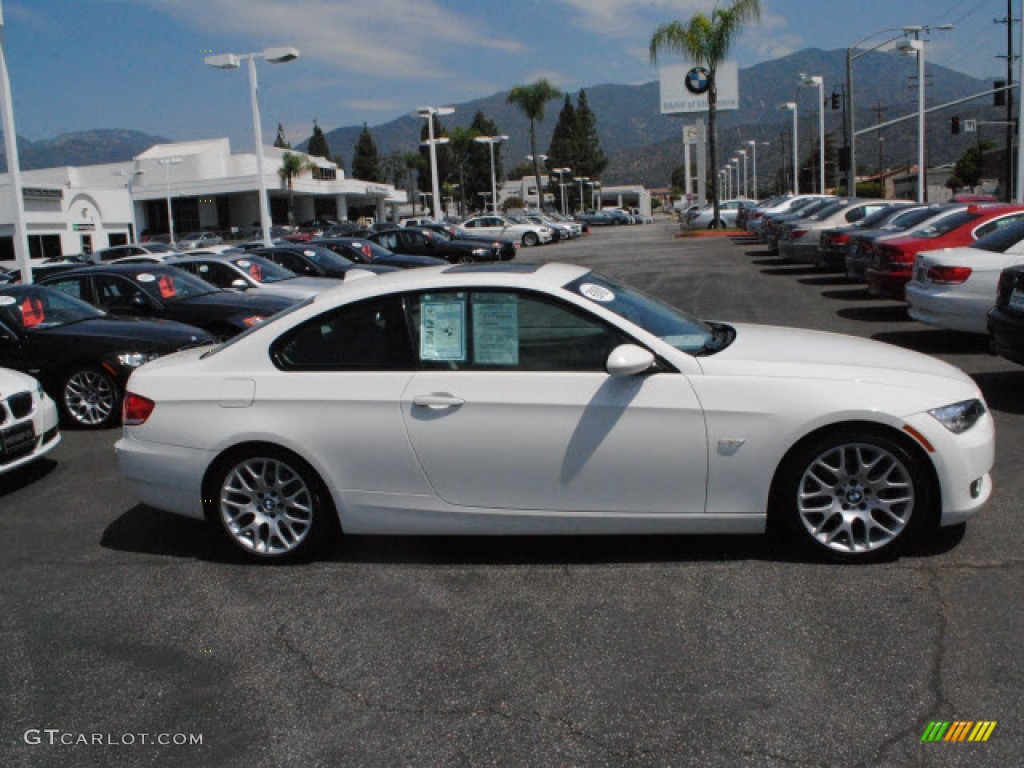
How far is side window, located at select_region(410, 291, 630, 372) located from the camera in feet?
15.7

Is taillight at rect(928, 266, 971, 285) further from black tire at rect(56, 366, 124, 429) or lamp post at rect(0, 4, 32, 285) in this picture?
lamp post at rect(0, 4, 32, 285)

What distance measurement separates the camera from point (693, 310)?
1538 centimetres

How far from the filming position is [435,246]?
93.6 feet

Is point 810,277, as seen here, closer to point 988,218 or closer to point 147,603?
point 988,218

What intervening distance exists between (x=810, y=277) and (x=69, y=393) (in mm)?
15655

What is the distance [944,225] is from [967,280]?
12.7 feet

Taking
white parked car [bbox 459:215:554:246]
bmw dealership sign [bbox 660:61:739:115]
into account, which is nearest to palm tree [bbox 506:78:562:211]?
bmw dealership sign [bbox 660:61:739:115]

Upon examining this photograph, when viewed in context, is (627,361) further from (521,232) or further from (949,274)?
(521,232)

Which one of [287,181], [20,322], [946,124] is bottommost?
[20,322]

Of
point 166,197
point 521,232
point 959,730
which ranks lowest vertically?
point 959,730

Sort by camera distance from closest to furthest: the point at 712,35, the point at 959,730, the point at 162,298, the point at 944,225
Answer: the point at 959,730
the point at 162,298
the point at 944,225
the point at 712,35

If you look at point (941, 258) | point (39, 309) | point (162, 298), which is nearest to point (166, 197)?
point (162, 298)

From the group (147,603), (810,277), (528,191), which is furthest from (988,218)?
(528,191)

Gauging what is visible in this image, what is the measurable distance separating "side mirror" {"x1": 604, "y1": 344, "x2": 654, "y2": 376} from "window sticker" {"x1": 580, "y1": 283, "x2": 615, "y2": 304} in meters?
0.46
